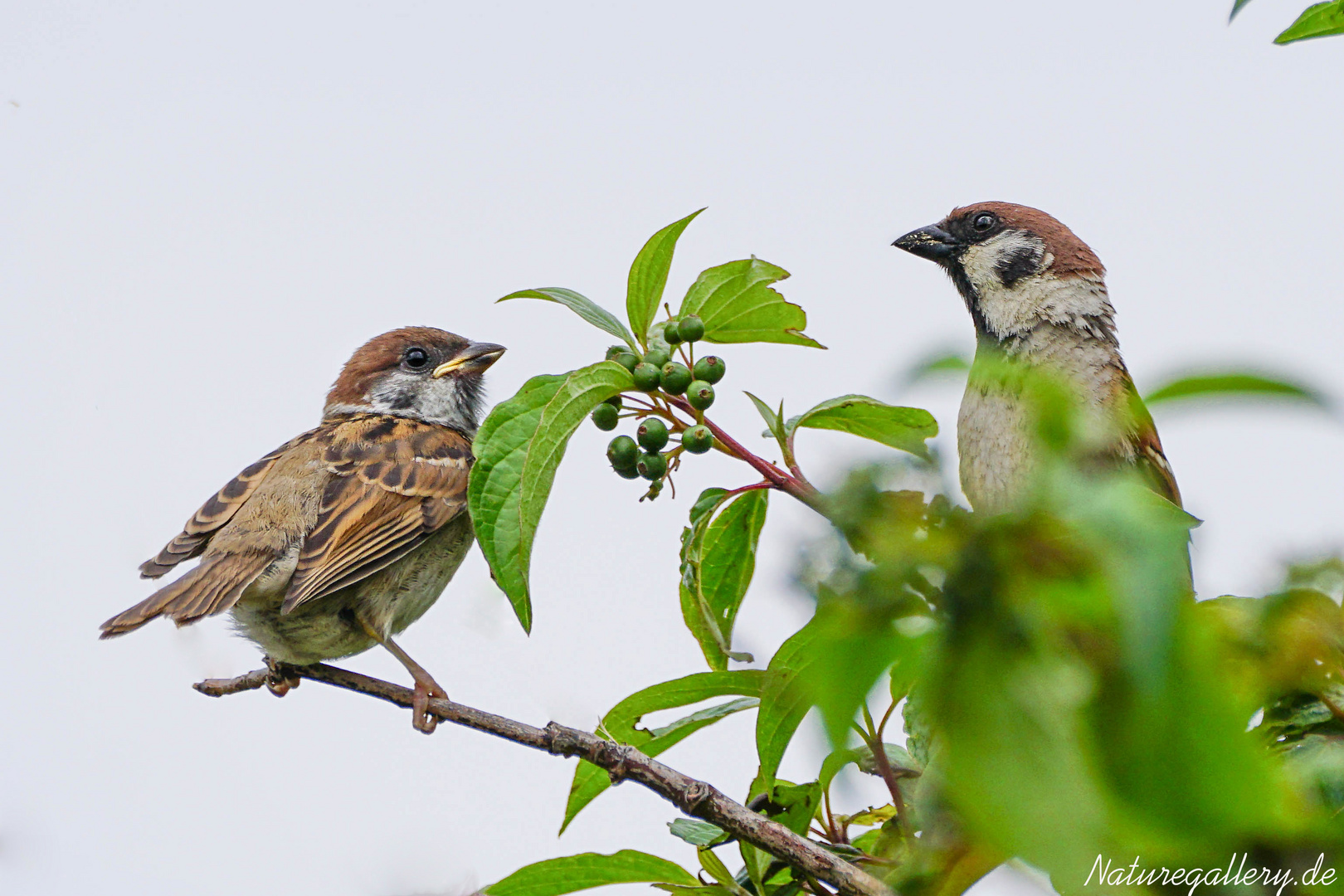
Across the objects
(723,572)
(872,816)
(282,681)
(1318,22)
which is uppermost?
(1318,22)

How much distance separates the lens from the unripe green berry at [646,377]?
2303 millimetres

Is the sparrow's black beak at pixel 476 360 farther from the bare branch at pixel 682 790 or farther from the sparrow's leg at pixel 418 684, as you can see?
the bare branch at pixel 682 790

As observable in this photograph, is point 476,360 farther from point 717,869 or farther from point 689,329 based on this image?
point 717,869

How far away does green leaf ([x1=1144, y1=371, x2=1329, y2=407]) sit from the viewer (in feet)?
2.05

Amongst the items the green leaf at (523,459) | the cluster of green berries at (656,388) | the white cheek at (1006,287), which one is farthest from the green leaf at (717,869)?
the white cheek at (1006,287)

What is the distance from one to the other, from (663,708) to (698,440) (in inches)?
21.6

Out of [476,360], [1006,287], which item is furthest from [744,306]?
[476,360]

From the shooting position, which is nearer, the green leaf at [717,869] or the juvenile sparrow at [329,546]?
the green leaf at [717,869]

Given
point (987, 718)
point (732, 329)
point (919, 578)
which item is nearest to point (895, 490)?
point (919, 578)

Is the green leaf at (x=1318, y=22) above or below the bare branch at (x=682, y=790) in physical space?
above

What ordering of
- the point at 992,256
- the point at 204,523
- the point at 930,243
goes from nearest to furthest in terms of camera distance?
the point at 204,523, the point at 992,256, the point at 930,243

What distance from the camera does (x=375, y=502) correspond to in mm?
4023

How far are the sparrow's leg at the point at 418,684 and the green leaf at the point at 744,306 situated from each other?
1.09 m

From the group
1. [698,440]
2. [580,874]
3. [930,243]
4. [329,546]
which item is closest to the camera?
[580,874]
